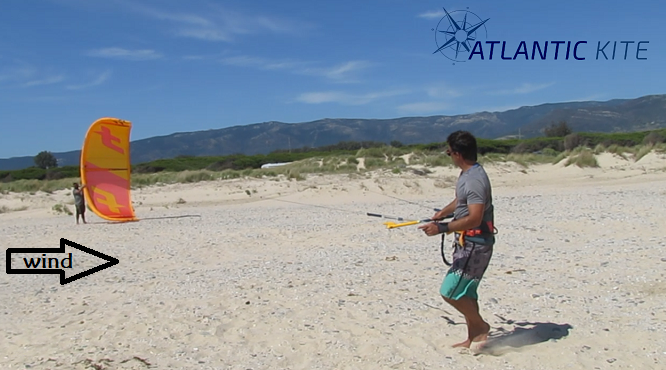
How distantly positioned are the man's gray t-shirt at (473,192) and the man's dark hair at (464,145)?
0.09 meters

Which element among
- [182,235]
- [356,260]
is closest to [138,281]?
[356,260]

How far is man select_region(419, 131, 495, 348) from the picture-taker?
4234mm

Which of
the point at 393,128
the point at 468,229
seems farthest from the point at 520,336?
the point at 393,128

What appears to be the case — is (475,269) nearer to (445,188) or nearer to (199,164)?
(445,188)

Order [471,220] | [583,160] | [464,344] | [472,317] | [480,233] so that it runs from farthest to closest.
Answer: [583,160] < [464,344] < [472,317] < [480,233] < [471,220]

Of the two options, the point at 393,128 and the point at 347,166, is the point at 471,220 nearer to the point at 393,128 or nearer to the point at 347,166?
the point at 347,166

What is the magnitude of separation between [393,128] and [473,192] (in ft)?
259

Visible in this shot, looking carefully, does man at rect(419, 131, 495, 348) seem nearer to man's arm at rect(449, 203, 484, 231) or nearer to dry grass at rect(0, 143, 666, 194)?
man's arm at rect(449, 203, 484, 231)

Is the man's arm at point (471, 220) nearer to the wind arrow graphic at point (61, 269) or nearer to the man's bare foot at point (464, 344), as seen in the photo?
the man's bare foot at point (464, 344)

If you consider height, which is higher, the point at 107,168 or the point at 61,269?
the point at 107,168

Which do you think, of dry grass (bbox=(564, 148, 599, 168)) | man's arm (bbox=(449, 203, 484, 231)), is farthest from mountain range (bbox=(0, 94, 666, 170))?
man's arm (bbox=(449, 203, 484, 231))

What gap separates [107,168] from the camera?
608 inches

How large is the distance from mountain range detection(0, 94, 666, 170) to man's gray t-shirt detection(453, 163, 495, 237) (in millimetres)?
61053

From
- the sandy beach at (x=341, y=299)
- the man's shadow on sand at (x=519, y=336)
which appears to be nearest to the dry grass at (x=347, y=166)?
the sandy beach at (x=341, y=299)
